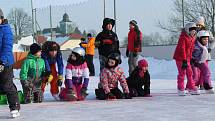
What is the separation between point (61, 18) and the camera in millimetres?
22844

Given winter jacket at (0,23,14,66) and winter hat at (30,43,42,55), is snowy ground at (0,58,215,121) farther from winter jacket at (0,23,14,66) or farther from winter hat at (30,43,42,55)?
winter hat at (30,43,42,55)

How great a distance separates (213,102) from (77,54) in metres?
2.25

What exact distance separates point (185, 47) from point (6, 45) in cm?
327

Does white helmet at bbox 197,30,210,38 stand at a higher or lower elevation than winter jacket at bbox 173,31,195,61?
higher

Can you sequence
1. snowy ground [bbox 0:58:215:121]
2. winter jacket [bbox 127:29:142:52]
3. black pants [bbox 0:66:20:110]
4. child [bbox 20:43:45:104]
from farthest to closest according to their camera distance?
winter jacket [bbox 127:29:142:52] < child [bbox 20:43:45:104] < black pants [bbox 0:66:20:110] < snowy ground [bbox 0:58:215:121]

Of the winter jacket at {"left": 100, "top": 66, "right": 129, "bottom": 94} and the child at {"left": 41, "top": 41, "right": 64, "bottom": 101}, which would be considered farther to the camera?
the child at {"left": 41, "top": 41, "right": 64, "bottom": 101}

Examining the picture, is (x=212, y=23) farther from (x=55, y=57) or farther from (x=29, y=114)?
(x=29, y=114)

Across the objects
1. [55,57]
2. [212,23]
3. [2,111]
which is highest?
[212,23]

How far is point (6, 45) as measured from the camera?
5.16 m

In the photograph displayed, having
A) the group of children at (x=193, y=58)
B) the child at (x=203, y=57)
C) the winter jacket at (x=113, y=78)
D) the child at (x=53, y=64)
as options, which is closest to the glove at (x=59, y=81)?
the child at (x=53, y=64)

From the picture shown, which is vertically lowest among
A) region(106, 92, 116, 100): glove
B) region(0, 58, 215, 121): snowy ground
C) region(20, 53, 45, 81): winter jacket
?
region(0, 58, 215, 121): snowy ground

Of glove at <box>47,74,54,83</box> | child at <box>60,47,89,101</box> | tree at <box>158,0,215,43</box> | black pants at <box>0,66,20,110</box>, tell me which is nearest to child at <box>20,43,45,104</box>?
glove at <box>47,74,54,83</box>

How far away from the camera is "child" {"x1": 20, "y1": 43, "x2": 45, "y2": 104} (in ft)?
22.8

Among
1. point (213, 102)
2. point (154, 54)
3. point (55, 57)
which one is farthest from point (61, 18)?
point (213, 102)
